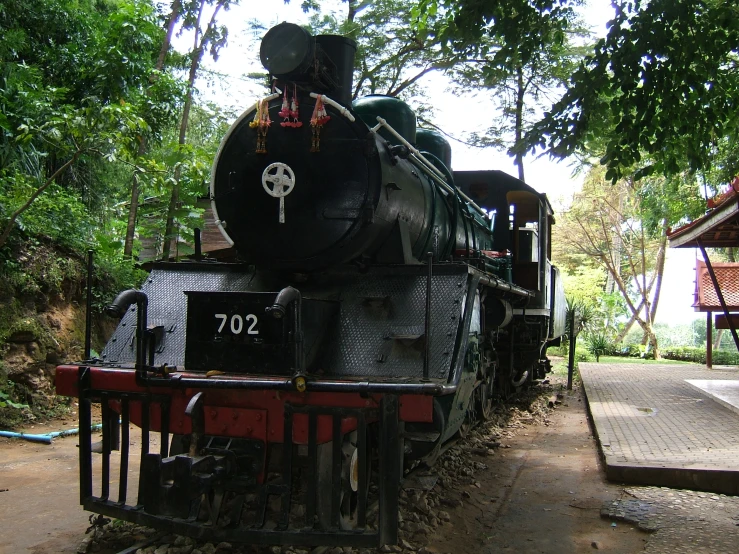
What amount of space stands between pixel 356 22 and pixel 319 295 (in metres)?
12.9

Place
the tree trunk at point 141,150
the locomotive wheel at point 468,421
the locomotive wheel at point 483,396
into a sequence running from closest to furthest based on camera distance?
the locomotive wheel at point 468,421
the locomotive wheel at point 483,396
the tree trunk at point 141,150

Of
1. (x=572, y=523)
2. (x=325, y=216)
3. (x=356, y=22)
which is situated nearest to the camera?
(x=325, y=216)

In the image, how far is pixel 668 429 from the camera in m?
6.57

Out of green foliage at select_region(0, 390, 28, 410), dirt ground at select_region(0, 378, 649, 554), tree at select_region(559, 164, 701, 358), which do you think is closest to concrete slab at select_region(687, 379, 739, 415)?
dirt ground at select_region(0, 378, 649, 554)

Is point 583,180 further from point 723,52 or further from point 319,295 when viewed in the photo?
point 319,295

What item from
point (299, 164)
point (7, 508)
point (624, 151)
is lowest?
point (7, 508)

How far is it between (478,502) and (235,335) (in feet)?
7.70

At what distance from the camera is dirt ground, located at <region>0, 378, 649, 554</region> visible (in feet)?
12.3

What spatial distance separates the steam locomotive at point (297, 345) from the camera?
119 inches

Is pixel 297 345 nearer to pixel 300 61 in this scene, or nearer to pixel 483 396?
pixel 300 61

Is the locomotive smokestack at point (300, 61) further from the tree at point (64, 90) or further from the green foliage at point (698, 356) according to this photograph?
the green foliage at point (698, 356)

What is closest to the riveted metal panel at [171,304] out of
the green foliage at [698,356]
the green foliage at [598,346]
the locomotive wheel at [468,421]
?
the locomotive wheel at [468,421]

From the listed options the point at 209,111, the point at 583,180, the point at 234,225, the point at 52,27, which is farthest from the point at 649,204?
the point at 234,225

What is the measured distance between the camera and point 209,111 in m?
19.0
